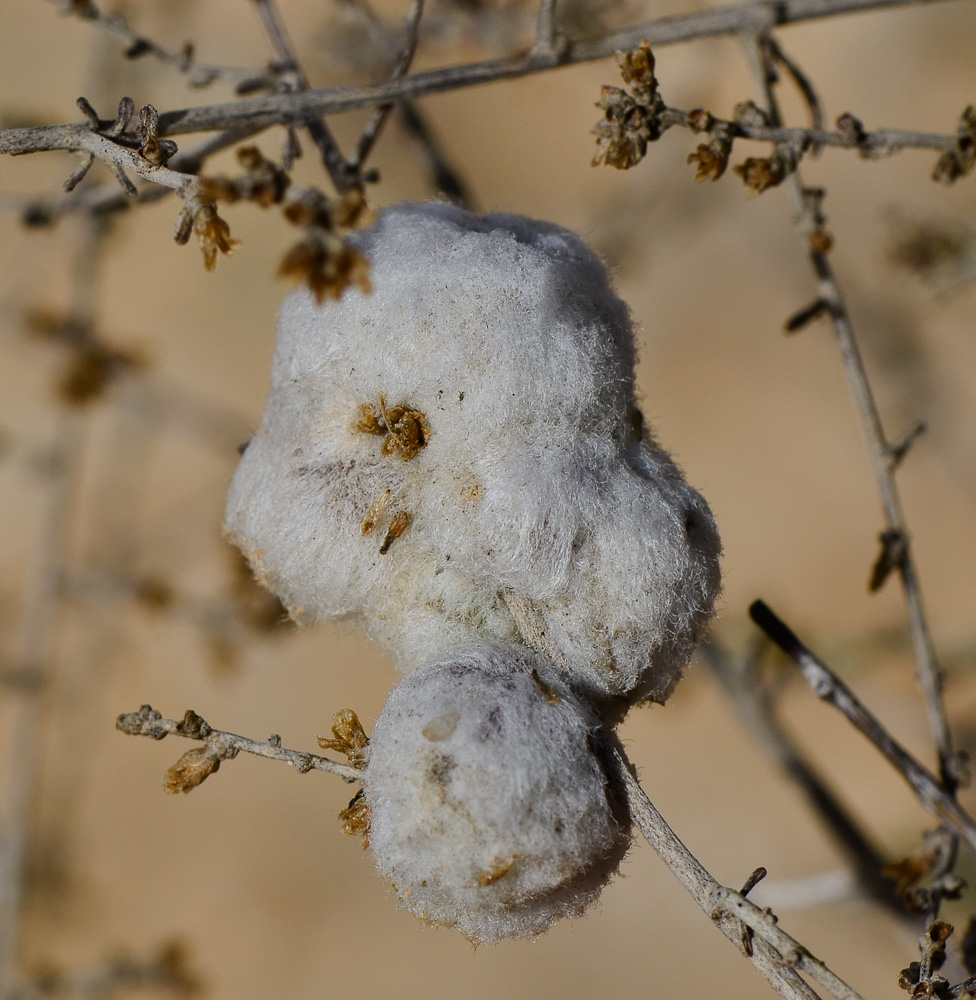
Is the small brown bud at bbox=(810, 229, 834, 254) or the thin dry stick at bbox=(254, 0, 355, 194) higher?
the thin dry stick at bbox=(254, 0, 355, 194)

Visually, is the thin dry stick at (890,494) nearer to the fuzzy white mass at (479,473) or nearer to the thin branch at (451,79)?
the thin branch at (451,79)

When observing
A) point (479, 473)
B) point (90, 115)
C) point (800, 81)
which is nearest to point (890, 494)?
point (800, 81)

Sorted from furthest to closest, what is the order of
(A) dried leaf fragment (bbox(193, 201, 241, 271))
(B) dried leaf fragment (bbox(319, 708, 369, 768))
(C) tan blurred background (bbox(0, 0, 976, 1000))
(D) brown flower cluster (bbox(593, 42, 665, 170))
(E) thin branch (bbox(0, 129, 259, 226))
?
(C) tan blurred background (bbox(0, 0, 976, 1000)) → (E) thin branch (bbox(0, 129, 259, 226)) → (D) brown flower cluster (bbox(593, 42, 665, 170)) → (B) dried leaf fragment (bbox(319, 708, 369, 768)) → (A) dried leaf fragment (bbox(193, 201, 241, 271))

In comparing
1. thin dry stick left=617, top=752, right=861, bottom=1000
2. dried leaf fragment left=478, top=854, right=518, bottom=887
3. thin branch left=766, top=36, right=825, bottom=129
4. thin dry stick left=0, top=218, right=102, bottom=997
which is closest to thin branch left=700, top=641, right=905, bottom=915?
thin branch left=766, top=36, right=825, bottom=129

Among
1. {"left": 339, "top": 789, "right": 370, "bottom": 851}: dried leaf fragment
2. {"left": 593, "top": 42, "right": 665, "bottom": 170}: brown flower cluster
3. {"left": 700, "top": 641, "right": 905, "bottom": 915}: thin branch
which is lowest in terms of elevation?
{"left": 700, "top": 641, "right": 905, "bottom": 915}: thin branch

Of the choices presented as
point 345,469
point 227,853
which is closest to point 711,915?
point 345,469

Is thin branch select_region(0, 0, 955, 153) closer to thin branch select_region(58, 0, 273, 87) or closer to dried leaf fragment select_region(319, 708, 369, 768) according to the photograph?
thin branch select_region(58, 0, 273, 87)
